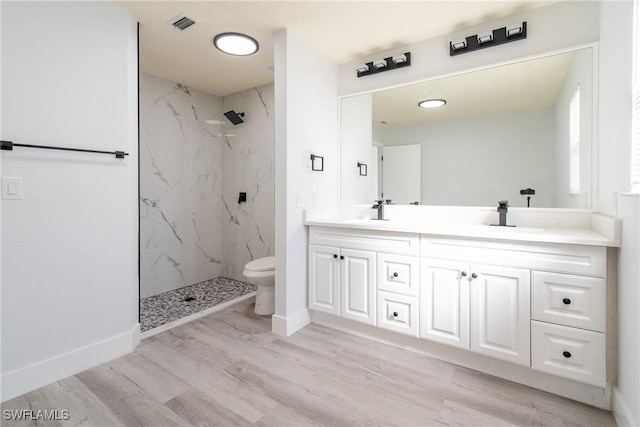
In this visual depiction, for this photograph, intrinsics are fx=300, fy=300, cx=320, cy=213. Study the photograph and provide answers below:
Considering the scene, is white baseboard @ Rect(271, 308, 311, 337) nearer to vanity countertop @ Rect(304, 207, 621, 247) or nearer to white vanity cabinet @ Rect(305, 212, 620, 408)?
white vanity cabinet @ Rect(305, 212, 620, 408)

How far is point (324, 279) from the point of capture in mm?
2510

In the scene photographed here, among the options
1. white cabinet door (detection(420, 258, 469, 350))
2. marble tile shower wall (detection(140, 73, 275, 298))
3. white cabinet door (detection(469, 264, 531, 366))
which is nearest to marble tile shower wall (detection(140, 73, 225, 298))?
marble tile shower wall (detection(140, 73, 275, 298))

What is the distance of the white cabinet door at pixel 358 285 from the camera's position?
2262mm

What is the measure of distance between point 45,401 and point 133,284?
0.78 m

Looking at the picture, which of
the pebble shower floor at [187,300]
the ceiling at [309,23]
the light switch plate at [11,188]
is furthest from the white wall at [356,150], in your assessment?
the light switch plate at [11,188]

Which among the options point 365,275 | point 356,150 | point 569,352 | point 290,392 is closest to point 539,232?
point 569,352

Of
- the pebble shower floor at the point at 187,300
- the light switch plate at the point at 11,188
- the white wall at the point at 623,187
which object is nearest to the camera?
the white wall at the point at 623,187

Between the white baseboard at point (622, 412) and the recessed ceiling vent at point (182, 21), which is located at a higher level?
the recessed ceiling vent at point (182, 21)

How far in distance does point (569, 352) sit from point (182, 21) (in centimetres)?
327

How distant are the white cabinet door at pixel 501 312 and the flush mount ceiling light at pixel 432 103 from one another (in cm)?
138

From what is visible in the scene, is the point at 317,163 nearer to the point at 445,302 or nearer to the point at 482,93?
the point at 482,93

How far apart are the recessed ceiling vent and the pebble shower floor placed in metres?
2.42

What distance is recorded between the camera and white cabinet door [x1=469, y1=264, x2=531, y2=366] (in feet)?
5.63

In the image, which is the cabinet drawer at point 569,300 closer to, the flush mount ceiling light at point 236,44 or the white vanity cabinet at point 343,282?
the white vanity cabinet at point 343,282
